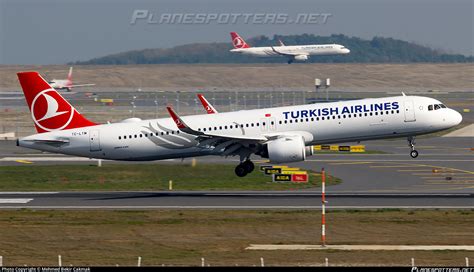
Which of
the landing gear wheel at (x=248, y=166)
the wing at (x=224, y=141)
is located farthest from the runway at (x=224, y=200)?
the wing at (x=224, y=141)

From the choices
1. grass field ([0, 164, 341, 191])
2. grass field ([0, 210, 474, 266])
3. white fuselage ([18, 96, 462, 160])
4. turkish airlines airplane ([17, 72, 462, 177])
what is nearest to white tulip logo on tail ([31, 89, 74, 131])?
turkish airlines airplane ([17, 72, 462, 177])

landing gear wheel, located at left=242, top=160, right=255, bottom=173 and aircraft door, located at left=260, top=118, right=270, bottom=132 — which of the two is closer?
aircraft door, located at left=260, top=118, right=270, bottom=132

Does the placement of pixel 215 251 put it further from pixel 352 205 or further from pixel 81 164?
pixel 81 164

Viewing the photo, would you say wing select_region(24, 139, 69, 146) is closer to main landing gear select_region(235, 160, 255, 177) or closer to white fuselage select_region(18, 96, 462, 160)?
white fuselage select_region(18, 96, 462, 160)

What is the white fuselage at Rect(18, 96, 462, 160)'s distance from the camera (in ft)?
194

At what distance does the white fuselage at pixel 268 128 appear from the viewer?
59.1 metres

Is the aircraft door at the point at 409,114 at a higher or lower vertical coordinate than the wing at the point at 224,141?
higher

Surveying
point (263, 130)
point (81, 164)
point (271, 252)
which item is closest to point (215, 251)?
point (271, 252)

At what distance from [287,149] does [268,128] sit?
2.71 m

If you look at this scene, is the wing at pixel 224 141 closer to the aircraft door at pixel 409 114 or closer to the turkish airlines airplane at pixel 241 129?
the turkish airlines airplane at pixel 241 129

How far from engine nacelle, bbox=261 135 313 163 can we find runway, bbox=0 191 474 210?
2.48 metres

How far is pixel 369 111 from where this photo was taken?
59.0 meters

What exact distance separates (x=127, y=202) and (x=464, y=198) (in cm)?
2067

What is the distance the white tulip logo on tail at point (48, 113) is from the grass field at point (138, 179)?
5.37 m
